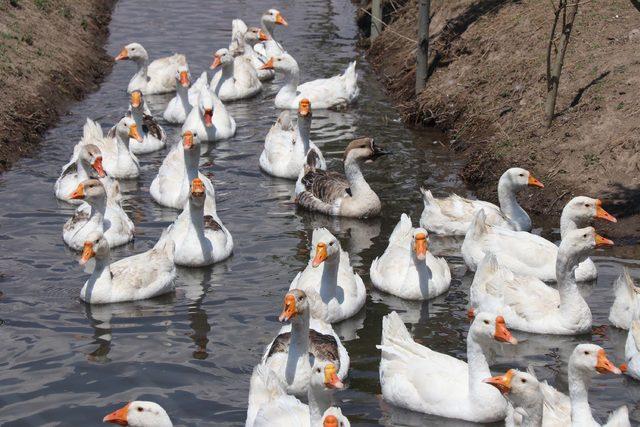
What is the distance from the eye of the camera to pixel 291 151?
18.9 metres

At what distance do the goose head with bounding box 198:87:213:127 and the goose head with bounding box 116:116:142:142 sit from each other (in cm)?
188

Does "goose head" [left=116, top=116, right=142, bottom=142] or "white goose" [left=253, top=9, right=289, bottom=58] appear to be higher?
"goose head" [left=116, top=116, right=142, bottom=142]

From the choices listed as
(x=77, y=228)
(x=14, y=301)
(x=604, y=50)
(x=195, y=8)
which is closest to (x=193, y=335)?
(x=14, y=301)

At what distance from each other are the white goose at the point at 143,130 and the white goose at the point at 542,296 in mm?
7964

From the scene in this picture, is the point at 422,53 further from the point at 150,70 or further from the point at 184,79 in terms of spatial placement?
the point at 150,70

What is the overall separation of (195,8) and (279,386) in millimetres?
21384

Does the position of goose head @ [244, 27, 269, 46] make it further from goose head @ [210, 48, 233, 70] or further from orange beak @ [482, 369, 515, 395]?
orange beak @ [482, 369, 515, 395]

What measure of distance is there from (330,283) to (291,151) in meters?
5.57

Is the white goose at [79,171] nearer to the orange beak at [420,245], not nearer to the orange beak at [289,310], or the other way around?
the orange beak at [420,245]

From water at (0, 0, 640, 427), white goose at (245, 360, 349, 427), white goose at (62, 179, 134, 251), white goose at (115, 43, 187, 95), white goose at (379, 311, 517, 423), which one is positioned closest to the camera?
white goose at (245, 360, 349, 427)

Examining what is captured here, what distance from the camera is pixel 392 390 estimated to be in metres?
11.6

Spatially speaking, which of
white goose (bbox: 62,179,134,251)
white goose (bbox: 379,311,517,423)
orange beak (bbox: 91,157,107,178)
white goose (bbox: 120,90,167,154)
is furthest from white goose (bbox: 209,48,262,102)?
white goose (bbox: 379,311,517,423)

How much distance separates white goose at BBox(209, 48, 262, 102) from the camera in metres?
23.5

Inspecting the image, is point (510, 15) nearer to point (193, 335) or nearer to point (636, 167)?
point (636, 167)
